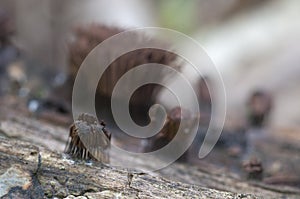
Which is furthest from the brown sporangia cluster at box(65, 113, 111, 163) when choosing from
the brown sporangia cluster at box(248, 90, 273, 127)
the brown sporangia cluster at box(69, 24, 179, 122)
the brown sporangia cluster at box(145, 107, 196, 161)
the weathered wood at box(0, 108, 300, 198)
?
the brown sporangia cluster at box(248, 90, 273, 127)

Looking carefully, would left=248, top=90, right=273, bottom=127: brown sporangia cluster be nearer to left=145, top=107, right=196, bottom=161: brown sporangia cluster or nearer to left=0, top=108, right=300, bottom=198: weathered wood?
left=145, top=107, right=196, bottom=161: brown sporangia cluster

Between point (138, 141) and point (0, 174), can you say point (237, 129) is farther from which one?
point (0, 174)

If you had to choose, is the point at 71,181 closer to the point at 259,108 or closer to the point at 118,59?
the point at 118,59

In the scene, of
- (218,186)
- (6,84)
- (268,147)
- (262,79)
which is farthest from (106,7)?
(218,186)

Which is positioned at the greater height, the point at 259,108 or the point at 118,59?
the point at 259,108

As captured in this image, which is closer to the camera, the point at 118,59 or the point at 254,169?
the point at 254,169

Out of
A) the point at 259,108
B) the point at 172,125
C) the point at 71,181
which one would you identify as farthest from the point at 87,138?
the point at 259,108

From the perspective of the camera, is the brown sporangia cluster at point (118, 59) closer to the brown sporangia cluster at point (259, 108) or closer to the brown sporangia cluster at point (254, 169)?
the brown sporangia cluster at point (254, 169)

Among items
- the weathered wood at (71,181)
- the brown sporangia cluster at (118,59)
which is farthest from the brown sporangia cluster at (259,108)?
the weathered wood at (71,181)
